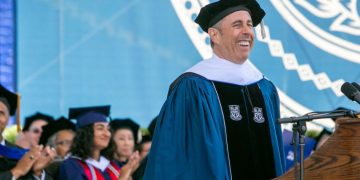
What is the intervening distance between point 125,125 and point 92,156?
1173mm

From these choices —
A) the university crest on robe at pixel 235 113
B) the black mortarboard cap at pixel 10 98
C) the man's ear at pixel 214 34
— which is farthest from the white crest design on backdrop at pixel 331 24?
the university crest on robe at pixel 235 113

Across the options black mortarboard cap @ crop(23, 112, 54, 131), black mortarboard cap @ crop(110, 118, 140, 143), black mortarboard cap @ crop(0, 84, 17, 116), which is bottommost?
black mortarboard cap @ crop(110, 118, 140, 143)

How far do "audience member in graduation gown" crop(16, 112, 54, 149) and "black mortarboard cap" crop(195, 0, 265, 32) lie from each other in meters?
3.48

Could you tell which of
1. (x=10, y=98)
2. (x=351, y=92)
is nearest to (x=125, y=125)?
(x=10, y=98)

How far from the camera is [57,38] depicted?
818cm

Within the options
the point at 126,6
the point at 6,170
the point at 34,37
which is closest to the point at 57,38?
the point at 34,37

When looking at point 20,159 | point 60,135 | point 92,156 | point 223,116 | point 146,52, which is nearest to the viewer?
point 223,116

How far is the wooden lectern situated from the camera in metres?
3.29

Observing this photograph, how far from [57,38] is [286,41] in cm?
244

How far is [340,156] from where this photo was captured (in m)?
3.33

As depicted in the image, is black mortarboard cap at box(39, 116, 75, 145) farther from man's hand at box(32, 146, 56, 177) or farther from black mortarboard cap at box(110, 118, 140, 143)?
man's hand at box(32, 146, 56, 177)

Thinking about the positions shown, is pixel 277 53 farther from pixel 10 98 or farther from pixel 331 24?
pixel 10 98

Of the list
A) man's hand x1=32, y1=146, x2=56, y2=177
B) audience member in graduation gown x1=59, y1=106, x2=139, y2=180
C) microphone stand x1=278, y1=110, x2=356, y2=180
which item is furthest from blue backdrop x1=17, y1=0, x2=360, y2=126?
microphone stand x1=278, y1=110, x2=356, y2=180

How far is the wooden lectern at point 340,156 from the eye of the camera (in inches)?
130
